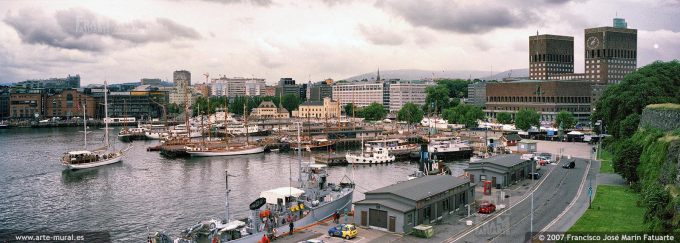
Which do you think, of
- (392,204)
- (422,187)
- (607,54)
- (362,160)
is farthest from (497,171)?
(607,54)

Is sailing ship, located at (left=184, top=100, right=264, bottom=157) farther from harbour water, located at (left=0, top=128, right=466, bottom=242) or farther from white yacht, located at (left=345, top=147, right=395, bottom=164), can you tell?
white yacht, located at (left=345, top=147, right=395, bottom=164)

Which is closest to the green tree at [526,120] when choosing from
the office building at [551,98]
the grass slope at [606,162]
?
the office building at [551,98]

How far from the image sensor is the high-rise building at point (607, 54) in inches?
7618

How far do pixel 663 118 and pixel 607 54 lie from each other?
510 ft

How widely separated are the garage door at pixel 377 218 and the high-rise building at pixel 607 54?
17610 centimetres

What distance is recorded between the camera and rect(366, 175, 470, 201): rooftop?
38.0 meters

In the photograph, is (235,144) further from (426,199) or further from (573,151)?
(426,199)

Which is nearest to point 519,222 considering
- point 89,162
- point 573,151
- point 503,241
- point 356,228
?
point 503,241

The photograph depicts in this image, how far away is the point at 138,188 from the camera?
67.0m

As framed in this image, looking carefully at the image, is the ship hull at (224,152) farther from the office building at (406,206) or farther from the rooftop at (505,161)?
the office building at (406,206)

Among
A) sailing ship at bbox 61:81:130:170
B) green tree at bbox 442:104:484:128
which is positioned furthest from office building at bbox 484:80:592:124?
sailing ship at bbox 61:81:130:170

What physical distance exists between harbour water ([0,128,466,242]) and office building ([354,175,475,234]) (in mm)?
13699

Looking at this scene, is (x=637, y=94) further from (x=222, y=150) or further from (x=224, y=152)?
(x=222, y=150)

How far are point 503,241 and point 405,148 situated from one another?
65.9m
